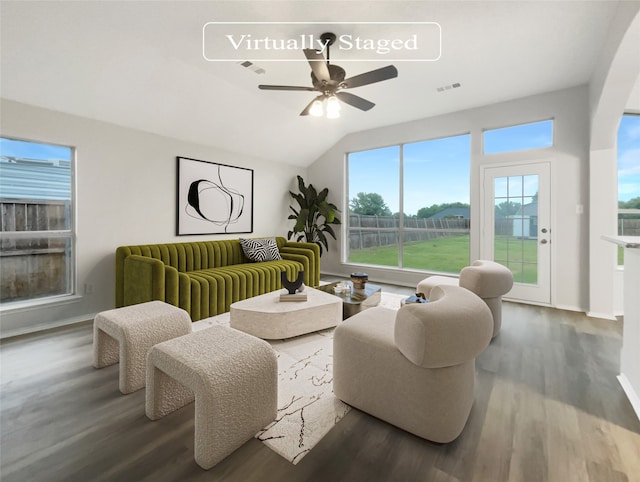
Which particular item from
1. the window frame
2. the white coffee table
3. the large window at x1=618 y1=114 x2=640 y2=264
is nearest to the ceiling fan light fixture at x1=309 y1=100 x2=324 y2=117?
the white coffee table

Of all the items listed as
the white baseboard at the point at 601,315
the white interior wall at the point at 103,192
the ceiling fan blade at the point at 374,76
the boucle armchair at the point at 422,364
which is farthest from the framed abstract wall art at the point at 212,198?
the white baseboard at the point at 601,315

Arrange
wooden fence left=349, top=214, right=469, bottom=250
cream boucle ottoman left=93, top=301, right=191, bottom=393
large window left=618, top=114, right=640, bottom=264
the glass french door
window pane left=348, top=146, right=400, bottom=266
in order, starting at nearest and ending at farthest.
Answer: cream boucle ottoman left=93, top=301, right=191, bottom=393, large window left=618, top=114, right=640, bottom=264, the glass french door, wooden fence left=349, top=214, right=469, bottom=250, window pane left=348, top=146, right=400, bottom=266

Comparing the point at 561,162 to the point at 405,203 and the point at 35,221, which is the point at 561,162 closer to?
the point at 405,203

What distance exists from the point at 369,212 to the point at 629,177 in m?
3.87

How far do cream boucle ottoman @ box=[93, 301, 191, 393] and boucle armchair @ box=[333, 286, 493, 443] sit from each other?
1316 millimetres

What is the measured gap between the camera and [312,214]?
5.86m

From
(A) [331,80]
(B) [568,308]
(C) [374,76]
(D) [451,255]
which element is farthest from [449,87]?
(D) [451,255]

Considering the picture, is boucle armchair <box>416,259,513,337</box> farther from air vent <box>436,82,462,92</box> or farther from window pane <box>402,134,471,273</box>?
air vent <box>436,82,462,92</box>

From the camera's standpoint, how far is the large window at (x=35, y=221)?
2.88m

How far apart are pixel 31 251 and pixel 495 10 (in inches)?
197

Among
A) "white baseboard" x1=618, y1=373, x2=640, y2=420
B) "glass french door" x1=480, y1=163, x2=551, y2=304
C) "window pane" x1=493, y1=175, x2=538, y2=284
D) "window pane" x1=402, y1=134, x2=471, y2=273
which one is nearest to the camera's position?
"white baseboard" x1=618, y1=373, x2=640, y2=420

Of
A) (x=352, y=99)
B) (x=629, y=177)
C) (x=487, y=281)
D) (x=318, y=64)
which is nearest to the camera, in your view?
(x=318, y=64)

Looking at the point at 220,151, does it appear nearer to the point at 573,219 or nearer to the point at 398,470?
the point at 398,470

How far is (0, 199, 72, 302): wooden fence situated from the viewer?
289 centimetres
